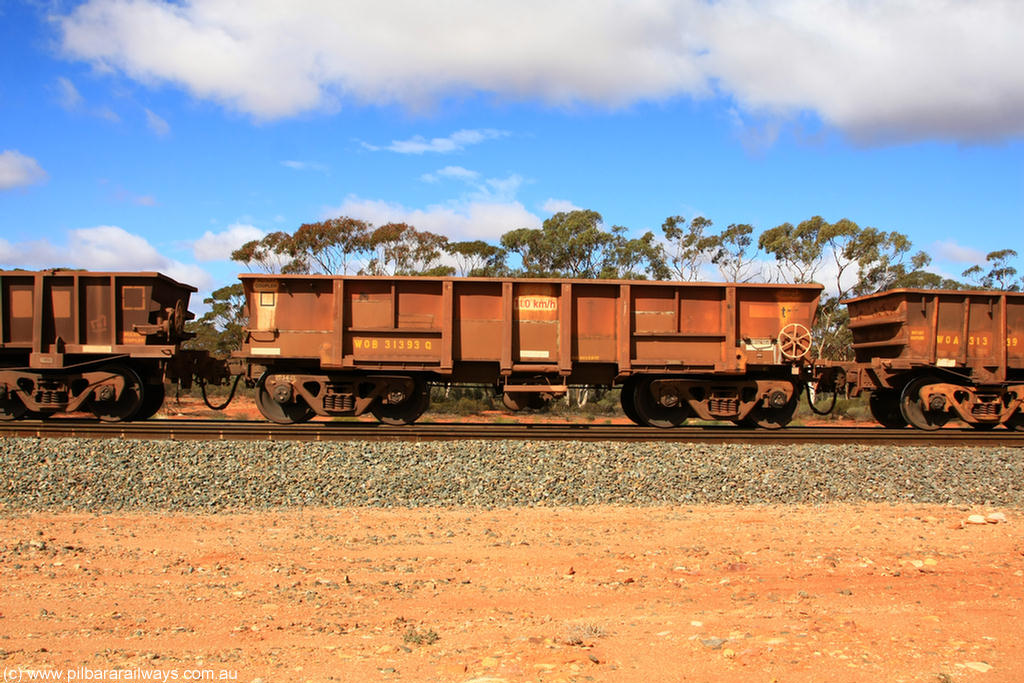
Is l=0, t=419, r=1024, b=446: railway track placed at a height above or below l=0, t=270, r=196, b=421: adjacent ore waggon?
below

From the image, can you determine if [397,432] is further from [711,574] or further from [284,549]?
[711,574]

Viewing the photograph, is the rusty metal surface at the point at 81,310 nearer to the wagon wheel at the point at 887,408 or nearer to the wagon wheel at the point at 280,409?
the wagon wheel at the point at 280,409

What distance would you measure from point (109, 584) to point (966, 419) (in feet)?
46.2

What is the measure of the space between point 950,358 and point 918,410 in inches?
44.8

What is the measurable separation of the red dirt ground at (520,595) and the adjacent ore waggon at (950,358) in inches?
229

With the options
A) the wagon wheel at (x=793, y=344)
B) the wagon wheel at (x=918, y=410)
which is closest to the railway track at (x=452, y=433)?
the wagon wheel at (x=918, y=410)

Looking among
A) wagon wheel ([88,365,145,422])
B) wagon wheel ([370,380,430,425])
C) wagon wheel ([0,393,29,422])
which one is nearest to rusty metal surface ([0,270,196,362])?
wagon wheel ([88,365,145,422])

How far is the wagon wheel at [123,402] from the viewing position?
13328 mm

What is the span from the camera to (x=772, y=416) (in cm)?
1398

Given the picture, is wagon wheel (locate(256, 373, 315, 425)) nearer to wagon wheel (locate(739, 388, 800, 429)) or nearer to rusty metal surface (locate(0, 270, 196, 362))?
rusty metal surface (locate(0, 270, 196, 362))

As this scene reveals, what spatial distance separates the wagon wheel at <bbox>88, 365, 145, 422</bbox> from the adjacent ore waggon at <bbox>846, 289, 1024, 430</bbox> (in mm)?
13207

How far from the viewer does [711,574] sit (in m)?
6.21

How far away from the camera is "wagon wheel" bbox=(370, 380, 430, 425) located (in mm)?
13586

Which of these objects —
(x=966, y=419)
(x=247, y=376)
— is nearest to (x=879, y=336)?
(x=966, y=419)
